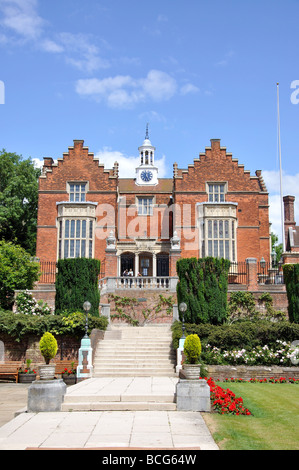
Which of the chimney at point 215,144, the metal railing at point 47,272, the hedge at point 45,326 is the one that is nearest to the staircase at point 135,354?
the hedge at point 45,326

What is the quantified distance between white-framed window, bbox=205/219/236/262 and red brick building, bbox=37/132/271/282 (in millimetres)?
73

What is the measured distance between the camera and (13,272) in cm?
2795

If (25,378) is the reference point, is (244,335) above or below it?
above

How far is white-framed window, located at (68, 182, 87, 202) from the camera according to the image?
1390 inches

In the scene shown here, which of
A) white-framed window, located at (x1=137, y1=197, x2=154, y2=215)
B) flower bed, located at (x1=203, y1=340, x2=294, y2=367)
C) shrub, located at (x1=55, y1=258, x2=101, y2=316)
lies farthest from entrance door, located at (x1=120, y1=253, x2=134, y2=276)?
flower bed, located at (x1=203, y1=340, x2=294, y2=367)

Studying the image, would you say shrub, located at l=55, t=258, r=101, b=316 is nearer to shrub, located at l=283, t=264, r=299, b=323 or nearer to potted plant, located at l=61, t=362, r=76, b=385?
potted plant, located at l=61, t=362, r=76, b=385

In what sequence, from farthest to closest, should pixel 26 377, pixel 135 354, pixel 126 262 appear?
pixel 126 262, pixel 135 354, pixel 26 377

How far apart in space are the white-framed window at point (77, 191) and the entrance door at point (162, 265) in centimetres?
754

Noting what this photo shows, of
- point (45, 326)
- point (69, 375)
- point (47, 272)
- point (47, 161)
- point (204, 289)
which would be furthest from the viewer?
point (47, 161)

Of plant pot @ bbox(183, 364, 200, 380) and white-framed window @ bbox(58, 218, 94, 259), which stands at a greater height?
white-framed window @ bbox(58, 218, 94, 259)

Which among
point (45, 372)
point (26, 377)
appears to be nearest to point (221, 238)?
point (26, 377)

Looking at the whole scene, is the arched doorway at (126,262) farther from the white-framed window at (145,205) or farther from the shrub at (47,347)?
the shrub at (47,347)

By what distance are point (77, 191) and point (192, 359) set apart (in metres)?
25.4

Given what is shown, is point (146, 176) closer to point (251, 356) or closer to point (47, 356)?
point (251, 356)
